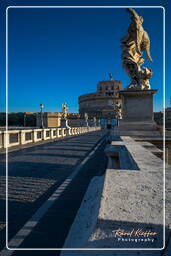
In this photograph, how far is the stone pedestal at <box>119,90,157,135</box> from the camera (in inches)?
431

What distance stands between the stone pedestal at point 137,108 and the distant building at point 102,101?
7309cm

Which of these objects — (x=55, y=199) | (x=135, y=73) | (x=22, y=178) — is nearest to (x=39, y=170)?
(x=22, y=178)

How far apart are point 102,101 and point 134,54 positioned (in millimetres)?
83541

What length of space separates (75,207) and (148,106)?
900 cm

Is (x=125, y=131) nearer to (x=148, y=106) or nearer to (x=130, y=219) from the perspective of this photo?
(x=148, y=106)

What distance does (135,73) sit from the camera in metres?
12.0

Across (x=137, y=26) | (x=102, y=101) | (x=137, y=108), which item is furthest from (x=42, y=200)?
(x=102, y=101)

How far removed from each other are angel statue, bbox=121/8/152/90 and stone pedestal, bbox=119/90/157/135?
0.70 meters

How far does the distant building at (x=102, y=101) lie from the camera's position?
287 ft

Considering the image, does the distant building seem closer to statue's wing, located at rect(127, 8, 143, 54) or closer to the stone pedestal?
statue's wing, located at rect(127, 8, 143, 54)

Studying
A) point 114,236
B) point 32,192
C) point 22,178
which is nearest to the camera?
point 114,236

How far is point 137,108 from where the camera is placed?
11188mm

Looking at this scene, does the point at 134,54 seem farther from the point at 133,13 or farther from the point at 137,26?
the point at 133,13

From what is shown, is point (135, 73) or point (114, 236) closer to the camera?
point (114, 236)
